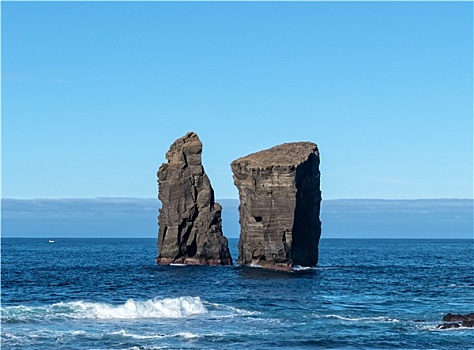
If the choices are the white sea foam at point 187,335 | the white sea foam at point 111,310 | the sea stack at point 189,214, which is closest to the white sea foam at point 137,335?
the white sea foam at point 187,335

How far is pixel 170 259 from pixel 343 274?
23.6m

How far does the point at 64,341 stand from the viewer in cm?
4681

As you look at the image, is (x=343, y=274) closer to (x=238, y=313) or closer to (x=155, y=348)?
(x=238, y=313)

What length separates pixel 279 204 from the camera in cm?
10038

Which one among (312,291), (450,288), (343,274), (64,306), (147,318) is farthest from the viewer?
(343,274)

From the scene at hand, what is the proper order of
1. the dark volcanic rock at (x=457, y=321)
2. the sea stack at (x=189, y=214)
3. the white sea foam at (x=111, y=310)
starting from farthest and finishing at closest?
the sea stack at (x=189, y=214) → the white sea foam at (x=111, y=310) → the dark volcanic rock at (x=457, y=321)

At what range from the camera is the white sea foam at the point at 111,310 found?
57.4m

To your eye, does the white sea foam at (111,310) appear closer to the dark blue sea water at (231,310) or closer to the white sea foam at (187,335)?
the dark blue sea water at (231,310)

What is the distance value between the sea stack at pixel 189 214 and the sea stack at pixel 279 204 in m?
3.67

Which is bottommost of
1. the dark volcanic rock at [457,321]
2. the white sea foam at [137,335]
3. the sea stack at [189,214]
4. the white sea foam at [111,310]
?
the white sea foam at [137,335]

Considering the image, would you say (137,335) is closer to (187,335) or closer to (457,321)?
(187,335)

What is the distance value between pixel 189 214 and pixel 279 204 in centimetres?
1443

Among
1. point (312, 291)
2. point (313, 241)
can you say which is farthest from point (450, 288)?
point (313, 241)

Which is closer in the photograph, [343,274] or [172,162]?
[343,274]
